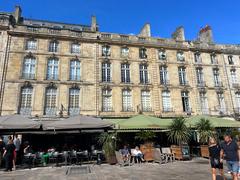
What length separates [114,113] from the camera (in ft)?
60.0

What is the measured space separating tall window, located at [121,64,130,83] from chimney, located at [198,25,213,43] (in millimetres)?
11926

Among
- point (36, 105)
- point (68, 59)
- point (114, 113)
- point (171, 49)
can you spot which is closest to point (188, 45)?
point (171, 49)

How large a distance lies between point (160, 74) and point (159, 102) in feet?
10.2

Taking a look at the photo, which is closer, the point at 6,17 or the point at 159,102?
the point at 6,17

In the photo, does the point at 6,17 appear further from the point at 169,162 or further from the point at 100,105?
the point at 169,162

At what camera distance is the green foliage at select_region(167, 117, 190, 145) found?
38.7 feet

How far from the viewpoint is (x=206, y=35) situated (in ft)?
83.7

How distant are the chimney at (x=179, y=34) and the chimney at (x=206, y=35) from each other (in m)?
3.76

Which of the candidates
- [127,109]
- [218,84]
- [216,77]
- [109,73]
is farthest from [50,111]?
[216,77]

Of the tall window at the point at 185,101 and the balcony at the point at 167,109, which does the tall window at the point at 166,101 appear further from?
the tall window at the point at 185,101

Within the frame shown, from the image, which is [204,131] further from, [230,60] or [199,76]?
[230,60]

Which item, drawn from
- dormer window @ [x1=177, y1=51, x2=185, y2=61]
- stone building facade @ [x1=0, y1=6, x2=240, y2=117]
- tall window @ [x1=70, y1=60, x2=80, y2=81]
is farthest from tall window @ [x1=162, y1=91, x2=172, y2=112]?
tall window @ [x1=70, y1=60, x2=80, y2=81]

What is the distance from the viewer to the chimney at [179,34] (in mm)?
23281

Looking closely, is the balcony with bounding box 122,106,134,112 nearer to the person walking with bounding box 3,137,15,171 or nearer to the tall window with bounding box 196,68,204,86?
the tall window with bounding box 196,68,204,86
